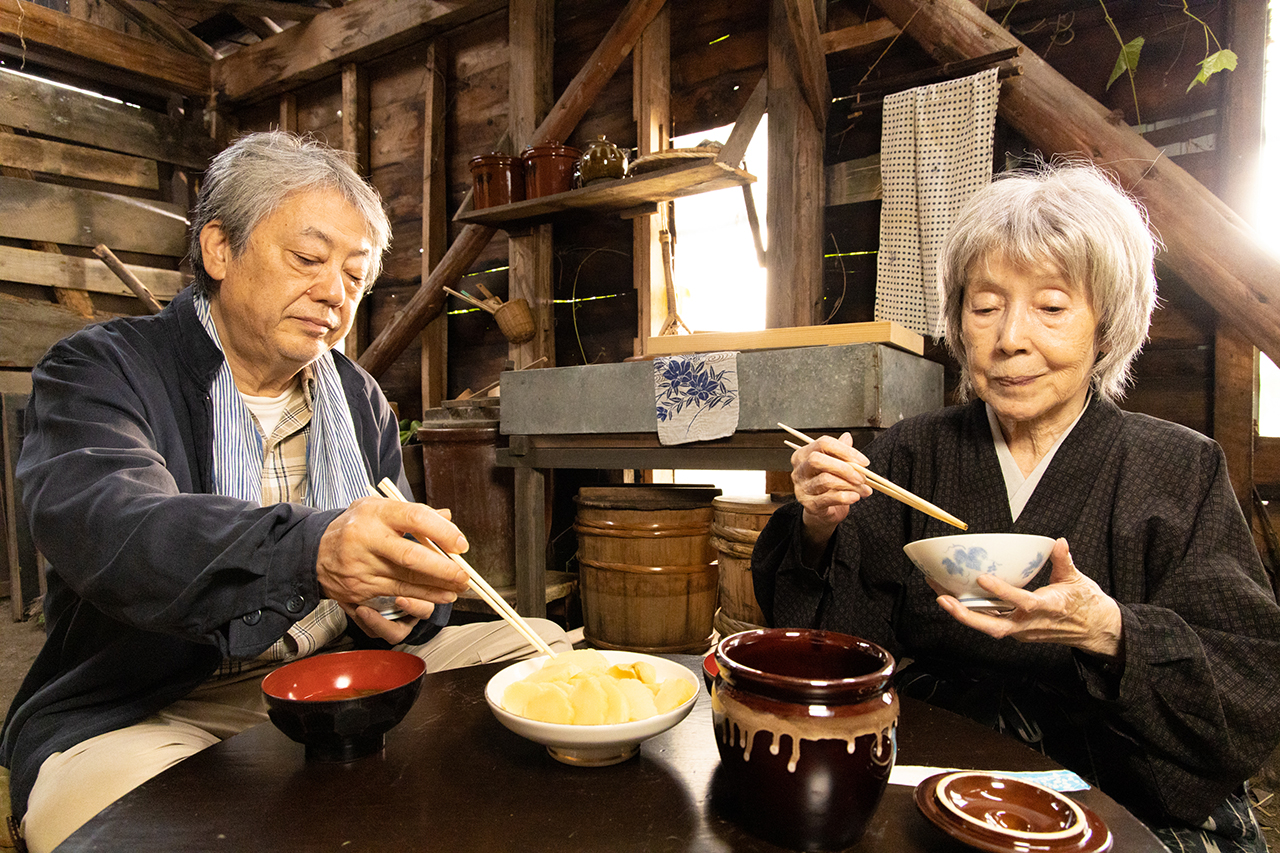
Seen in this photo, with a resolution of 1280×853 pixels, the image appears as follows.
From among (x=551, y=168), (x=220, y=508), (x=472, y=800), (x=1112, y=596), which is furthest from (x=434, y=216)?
(x=472, y=800)

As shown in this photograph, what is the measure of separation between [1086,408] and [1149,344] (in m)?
1.85

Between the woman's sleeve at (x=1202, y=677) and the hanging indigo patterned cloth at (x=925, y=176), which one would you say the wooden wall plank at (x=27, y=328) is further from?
the woman's sleeve at (x=1202, y=677)

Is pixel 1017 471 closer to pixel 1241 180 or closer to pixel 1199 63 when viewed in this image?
pixel 1241 180

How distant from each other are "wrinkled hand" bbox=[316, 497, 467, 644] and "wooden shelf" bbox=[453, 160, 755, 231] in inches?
106

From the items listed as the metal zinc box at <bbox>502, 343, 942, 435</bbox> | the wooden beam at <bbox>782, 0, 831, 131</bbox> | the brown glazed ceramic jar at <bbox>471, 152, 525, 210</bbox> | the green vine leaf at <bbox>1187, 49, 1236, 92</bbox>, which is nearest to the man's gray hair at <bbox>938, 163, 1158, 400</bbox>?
the metal zinc box at <bbox>502, 343, 942, 435</bbox>

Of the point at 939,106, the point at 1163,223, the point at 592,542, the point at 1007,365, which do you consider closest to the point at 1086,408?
the point at 1007,365

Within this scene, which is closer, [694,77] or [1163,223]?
[1163,223]

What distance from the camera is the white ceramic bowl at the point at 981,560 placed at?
109 cm

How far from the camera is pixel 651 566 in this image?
3.41 m

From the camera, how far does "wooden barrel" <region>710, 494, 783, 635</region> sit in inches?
122

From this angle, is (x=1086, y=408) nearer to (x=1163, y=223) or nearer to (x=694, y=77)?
(x=1163, y=223)

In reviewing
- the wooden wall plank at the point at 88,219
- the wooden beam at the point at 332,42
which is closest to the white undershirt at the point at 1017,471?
the wooden beam at the point at 332,42

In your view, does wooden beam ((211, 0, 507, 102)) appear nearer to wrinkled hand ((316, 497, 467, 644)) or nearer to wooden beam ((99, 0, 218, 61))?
wooden beam ((99, 0, 218, 61))

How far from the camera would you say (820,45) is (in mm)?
3336
